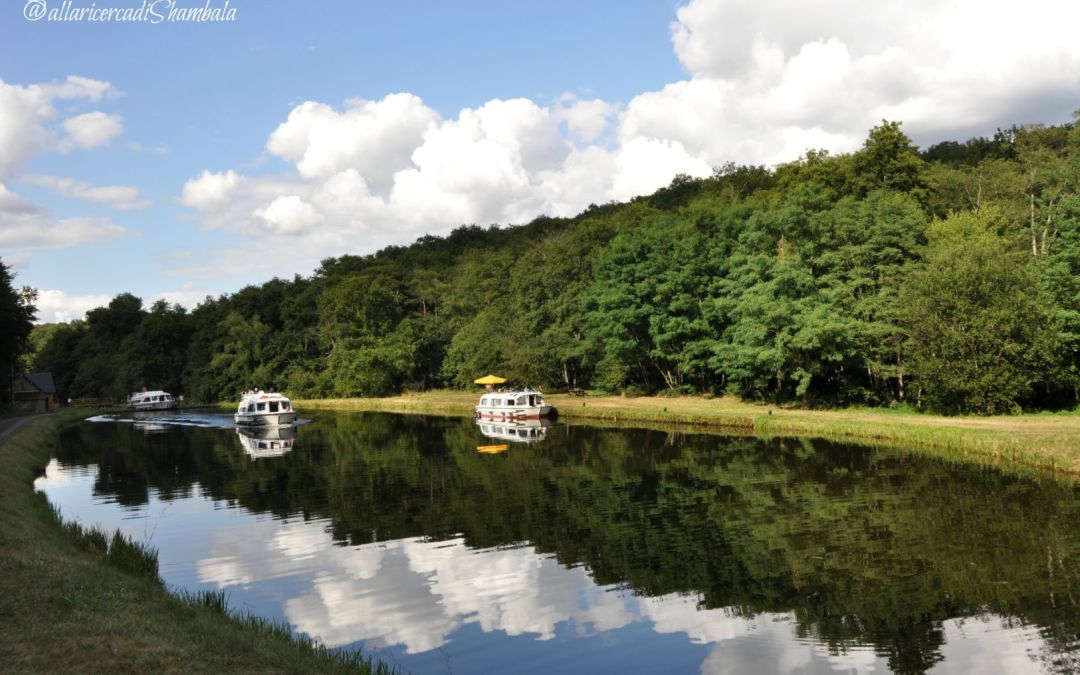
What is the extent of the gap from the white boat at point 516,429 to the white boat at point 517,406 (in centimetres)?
47

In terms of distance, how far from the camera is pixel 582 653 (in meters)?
14.9

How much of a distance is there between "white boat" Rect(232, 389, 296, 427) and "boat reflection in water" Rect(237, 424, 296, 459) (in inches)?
22.8

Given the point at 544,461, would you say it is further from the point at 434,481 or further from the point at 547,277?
the point at 547,277

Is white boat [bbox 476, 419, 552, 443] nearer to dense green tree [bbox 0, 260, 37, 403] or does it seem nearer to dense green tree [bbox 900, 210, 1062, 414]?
dense green tree [bbox 900, 210, 1062, 414]

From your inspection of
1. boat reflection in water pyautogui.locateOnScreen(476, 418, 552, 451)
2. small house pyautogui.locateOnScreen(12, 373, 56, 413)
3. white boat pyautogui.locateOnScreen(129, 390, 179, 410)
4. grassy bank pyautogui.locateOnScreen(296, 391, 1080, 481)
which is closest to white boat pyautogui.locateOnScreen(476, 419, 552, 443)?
boat reflection in water pyautogui.locateOnScreen(476, 418, 552, 451)

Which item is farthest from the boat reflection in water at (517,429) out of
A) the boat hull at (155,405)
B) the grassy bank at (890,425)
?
the boat hull at (155,405)

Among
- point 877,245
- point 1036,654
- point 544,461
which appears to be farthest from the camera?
point 877,245

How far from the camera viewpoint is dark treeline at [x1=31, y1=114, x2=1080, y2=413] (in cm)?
4284

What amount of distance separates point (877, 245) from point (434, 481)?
35.5 meters

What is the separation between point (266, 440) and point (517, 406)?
20183 mm

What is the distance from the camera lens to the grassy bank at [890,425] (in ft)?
101

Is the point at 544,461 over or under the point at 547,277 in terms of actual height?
under

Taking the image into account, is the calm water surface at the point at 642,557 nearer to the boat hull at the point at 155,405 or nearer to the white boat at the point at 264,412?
the white boat at the point at 264,412

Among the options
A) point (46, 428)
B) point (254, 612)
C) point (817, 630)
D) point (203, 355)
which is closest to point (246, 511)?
point (254, 612)
